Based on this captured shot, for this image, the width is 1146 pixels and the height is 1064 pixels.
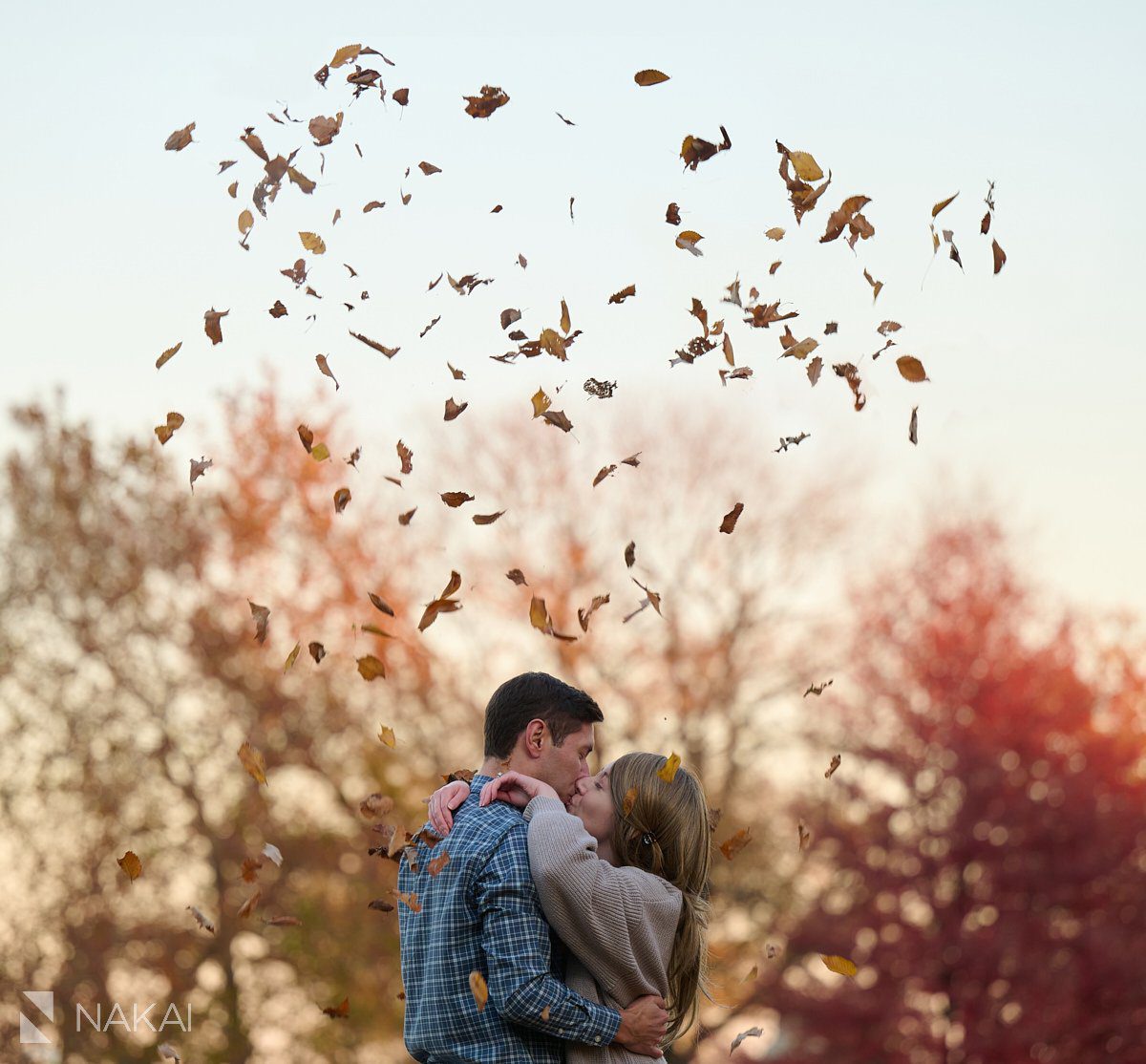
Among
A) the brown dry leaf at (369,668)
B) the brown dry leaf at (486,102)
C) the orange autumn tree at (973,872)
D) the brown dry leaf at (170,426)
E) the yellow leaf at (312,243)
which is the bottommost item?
the orange autumn tree at (973,872)

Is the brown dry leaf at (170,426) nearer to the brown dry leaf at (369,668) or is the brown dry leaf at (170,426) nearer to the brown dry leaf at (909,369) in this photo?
the brown dry leaf at (369,668)

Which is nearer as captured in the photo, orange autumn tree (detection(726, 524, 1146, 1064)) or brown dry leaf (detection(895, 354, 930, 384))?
brown dry leaf (detection(895, 354, 930, 384))

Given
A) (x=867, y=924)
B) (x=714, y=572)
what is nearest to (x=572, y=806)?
(x=867, y=924)

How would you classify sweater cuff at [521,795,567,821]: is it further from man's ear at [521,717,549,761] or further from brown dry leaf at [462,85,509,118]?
brown dry leaf at [462,85,509,118]

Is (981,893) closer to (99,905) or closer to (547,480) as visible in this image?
(547,480)

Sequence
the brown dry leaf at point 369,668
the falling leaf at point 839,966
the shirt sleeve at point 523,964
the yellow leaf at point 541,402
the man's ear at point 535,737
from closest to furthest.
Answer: the shirt sleeve at point 523,964, the man's ear at point 535,737, the falling leaf at point 839,966, the yellow leaf at point 541,402, the brown dry leaf at point 369,668

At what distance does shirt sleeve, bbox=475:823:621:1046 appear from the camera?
3.86m

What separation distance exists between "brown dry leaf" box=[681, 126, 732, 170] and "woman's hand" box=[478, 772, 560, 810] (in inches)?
89.1

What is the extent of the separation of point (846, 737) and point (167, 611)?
7.42 m

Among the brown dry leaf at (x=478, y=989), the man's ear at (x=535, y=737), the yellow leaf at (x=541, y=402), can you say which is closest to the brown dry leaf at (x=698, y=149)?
the yellow leaf at (x=541, y=402)

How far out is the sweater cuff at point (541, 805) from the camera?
13.4 feet

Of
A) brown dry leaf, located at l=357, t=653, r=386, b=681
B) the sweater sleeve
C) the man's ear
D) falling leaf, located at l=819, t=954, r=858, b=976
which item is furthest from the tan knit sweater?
brown dry leaf, located at l=357, t=653, r=386, b=681

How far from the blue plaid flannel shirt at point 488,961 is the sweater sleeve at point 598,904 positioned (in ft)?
0.21

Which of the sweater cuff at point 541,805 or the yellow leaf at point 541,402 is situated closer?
the sweater cuff at point 541,805
